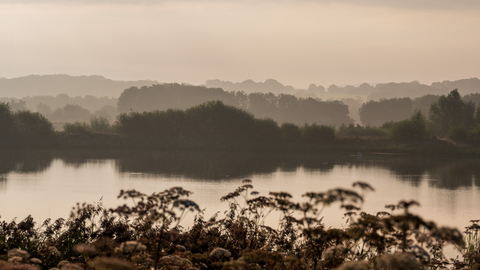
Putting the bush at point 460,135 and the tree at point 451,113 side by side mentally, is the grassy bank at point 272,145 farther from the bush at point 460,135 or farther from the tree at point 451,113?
the tree at point 451,113

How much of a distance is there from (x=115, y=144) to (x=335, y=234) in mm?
45150

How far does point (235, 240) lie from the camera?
887 centimetres

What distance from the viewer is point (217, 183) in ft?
71.1

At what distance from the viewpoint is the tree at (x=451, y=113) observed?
64062 mm

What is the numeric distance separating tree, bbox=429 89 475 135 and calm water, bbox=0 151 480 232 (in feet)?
111

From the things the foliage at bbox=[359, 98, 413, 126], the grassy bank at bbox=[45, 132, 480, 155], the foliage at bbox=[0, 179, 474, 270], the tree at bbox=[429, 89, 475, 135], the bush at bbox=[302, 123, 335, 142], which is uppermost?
the foliage at bbox=[359, 98, 413, 126]

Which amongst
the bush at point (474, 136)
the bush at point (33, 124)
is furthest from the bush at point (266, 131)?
the bush at point (33, 124)

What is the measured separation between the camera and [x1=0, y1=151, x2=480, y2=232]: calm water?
14945mm

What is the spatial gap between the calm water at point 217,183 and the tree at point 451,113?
111 ft

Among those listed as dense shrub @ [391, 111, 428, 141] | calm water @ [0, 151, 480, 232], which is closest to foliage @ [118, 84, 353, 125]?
dense shrub @ [391, 111, 428, 141]

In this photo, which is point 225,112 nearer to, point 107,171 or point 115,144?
point 115,144

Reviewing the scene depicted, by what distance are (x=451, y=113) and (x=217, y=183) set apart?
53.2 meters

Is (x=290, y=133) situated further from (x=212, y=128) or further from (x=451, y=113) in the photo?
(x=451, y=113)

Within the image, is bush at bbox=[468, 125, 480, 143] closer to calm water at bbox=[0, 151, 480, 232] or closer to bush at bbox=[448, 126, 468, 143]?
bush at bbox=[448, 126, 468, 143]
